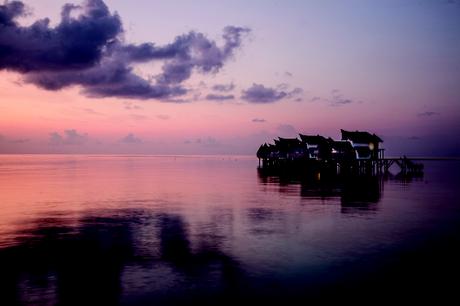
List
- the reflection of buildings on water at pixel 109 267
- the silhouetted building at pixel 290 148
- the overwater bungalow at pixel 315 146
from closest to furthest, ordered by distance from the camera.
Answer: the reflection of buildings on water at pixel 109 267 < the overwater bungalow at pixel 315 146 < the silhouetted building at pixel 290 148

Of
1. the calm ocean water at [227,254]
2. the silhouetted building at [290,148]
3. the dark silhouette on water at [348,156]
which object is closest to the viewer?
the calm ocean water at [227,254]

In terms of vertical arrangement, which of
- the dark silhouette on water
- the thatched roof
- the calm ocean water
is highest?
the thatched roof

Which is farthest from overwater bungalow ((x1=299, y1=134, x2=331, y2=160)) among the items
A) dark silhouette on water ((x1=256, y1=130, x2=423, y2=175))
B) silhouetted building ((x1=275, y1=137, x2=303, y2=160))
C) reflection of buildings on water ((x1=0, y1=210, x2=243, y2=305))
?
reflection of buildings on water ((x1=0, y1=210, x2=243, y2=305))

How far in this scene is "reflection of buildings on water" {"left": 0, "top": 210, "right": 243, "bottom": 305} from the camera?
36.9 ft

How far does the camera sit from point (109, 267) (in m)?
13.8

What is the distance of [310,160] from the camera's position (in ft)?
269

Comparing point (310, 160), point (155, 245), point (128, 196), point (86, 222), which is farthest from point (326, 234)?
point (310, 160)

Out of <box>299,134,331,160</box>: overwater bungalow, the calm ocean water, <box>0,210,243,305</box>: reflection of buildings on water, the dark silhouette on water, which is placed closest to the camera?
<box>0,210,243,305</box>: reflection of buildings on water

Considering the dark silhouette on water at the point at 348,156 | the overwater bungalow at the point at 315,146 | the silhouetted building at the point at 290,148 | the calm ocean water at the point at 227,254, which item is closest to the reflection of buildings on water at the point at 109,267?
the calm ocean water at the point at 227,254

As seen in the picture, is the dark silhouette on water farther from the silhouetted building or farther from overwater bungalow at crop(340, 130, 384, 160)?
the silhouetted building

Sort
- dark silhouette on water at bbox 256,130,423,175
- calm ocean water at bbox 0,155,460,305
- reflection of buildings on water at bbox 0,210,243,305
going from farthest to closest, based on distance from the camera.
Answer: dark silhouette on water at bbox 256,130,423,175
calm ocean water at bbox 0,155,460,305
reflection of buildings on water at bbox 0,210,243,305

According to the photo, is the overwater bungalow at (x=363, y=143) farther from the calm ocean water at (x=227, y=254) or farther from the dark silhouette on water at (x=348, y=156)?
the calm ocean water at (x=227, y=254)

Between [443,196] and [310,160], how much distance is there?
44614mm

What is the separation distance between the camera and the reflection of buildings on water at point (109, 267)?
1124 cm
